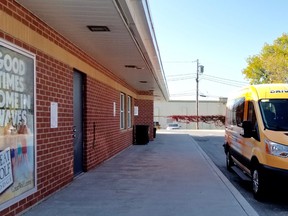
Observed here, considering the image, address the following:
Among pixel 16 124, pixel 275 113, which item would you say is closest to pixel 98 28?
pixel 16 124

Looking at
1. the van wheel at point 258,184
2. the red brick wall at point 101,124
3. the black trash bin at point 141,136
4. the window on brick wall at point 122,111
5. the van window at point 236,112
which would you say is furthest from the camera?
the black trash bin at point 141,136

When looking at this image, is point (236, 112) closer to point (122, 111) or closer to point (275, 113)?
point (275, 113)

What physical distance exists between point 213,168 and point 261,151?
397cm

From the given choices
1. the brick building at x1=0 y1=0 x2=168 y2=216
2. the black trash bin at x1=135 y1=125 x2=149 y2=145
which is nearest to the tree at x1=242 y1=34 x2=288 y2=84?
the black trash bin at x1=135 y1=125 x2=149 y2=145

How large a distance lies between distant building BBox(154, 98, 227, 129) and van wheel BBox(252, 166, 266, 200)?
47.2 m

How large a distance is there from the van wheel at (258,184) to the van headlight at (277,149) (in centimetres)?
49

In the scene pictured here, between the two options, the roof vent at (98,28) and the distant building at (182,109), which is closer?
the roof vent at (98,28)

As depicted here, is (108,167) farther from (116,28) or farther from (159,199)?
(116,28)

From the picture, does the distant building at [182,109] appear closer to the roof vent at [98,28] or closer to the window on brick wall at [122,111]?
the window on brick wall at [122,111]

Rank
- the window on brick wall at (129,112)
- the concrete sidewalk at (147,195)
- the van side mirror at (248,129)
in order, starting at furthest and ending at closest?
1. the window on brick wall at (129,112)
2. the van side mirror at (248,129)
3. the concrete sidewalk at (147,195)

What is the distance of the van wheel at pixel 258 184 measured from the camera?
6.81 metres

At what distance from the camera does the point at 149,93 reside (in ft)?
76.3

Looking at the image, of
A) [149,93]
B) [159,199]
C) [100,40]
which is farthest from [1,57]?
[149,93]

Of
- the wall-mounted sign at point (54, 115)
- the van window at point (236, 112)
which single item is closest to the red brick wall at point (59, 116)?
the wall-mounted sign at point (54, 115)
